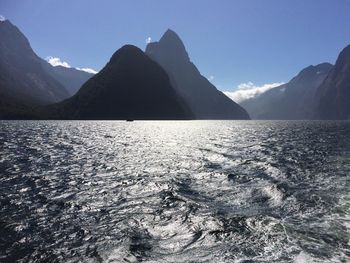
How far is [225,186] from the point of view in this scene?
3109 centimetres

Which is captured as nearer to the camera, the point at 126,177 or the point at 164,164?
the point at 126,177

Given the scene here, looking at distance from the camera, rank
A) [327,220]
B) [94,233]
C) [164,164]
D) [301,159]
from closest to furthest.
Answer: [94,233]
[327,220]
[164,164]
[301,159]

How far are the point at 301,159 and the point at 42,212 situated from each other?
1572 inches

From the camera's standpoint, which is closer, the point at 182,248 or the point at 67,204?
the point at 182,248

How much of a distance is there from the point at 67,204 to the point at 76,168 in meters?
17.1

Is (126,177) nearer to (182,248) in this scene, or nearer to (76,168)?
(76,168)

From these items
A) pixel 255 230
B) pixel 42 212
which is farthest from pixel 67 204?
pixel 255 230

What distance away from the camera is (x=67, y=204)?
25.0 metres

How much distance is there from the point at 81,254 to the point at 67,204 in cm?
932

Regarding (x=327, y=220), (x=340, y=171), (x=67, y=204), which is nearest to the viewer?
(x=327, y=220)

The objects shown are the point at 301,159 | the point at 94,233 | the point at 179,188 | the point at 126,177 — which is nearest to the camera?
the point at 94,233

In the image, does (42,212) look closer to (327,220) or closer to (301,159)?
(327,220)

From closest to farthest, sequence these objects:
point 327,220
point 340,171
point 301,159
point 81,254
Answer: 1. point 81,254
2. point 327,220
3. point 340,171
4. point 301,159

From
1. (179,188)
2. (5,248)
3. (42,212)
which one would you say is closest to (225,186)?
(179,188)
